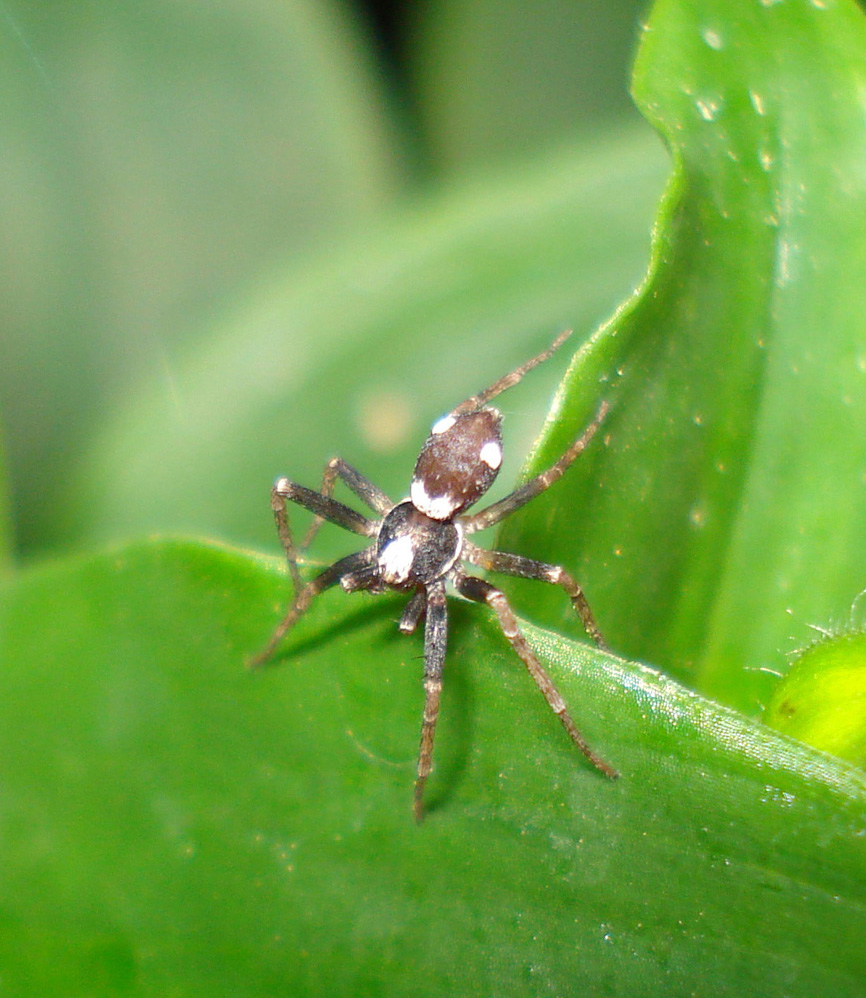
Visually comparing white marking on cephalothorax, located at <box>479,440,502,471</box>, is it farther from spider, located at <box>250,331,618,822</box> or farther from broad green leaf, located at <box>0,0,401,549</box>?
broad green leaf, located at <box>0,0,401,549</box>

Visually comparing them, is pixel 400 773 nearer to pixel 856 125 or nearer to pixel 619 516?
pixel 619 516

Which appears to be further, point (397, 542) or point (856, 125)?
point (397, 542)

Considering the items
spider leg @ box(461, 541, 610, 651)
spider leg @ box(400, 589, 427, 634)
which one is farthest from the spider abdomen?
spider leg @ box(461, 541, 610, 651)

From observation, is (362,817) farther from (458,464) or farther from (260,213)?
(260,213)

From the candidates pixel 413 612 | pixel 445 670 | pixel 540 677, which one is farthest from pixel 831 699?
pixel 413 612

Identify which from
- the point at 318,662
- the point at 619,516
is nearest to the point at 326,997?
the point at 318,662

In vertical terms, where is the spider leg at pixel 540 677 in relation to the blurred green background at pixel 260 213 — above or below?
below

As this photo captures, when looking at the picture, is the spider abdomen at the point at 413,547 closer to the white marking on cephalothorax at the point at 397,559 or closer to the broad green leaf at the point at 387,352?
the white marking on cephalothorax at the point at 397,559

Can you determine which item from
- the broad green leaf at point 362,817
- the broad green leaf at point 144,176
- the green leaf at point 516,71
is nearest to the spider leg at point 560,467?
the broad green leaf at point 362,817
